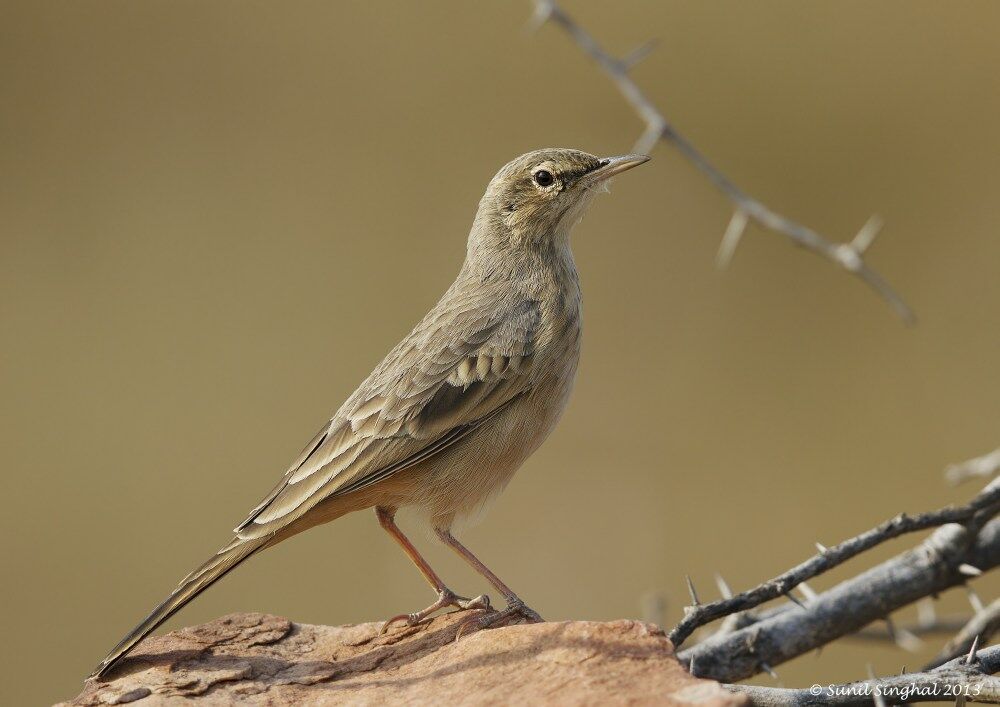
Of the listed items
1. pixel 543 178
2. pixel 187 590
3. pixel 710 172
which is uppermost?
pixel 543 178

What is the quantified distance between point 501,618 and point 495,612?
0.05 m

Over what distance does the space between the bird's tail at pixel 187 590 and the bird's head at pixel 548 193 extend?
2063 mm

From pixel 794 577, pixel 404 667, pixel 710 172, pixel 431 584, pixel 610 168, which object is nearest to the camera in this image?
pixel 794 577

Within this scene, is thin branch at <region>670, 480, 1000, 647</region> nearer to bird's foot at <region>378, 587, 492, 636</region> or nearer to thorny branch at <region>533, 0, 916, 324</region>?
bird's foot at <region>378, 587, 492, 636</region>

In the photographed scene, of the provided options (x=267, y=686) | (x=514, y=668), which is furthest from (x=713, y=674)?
(x=267, y=686)

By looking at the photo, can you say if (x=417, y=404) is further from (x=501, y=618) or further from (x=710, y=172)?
(x=710, y=172)

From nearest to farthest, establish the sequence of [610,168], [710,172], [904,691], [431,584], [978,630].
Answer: [904,691] < [978,630] < [431,584] < [710,172] < [610,168]

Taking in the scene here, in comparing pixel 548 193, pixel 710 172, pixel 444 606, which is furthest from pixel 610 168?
pixel 444 606

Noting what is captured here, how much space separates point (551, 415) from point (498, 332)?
40cm

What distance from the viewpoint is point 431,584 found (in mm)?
4586

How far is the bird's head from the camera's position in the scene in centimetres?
543

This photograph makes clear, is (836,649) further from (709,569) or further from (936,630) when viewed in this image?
(936,630)

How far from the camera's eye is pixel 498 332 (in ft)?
15.5

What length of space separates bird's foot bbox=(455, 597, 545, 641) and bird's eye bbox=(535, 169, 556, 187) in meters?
2.09
